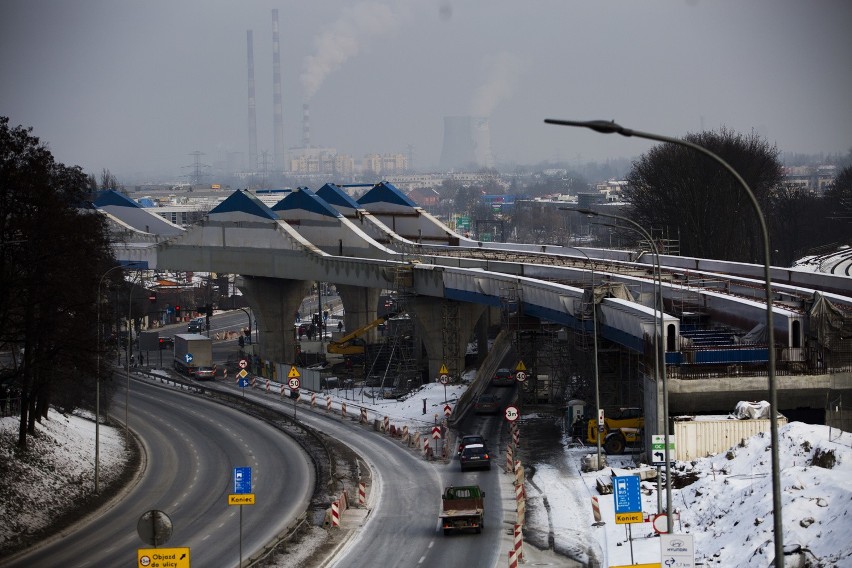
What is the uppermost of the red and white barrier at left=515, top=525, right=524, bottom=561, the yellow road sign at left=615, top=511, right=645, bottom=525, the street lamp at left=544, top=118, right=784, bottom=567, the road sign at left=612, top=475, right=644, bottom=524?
the street lamp at left=544, top=118, right=784, bottom=567

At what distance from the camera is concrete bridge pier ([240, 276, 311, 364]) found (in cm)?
10619

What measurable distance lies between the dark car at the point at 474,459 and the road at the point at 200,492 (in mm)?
6082

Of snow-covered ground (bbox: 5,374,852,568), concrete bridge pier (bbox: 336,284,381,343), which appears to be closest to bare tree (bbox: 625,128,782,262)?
concrete bridge pier (bbox: 336,284,381,343)

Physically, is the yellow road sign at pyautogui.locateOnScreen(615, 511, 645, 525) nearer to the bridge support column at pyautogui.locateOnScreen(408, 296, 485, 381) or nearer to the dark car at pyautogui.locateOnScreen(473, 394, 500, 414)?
the dark car at pyautogui.locateOnScreen(473, 394, 500, 414)

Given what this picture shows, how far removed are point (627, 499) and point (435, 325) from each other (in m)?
53.4

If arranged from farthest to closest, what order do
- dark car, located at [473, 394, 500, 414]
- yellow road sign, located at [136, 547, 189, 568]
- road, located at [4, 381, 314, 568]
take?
dark car, located at [473, 394, 500, 414] < road, located at [4, 381, 314, 568] < yellow road sign, located at [136, 547, 189, 568]

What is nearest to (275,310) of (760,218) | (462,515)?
(462,515)

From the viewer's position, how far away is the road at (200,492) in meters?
40.0

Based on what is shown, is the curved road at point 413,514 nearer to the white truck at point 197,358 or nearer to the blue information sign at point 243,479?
the blue information sign at point 243,479

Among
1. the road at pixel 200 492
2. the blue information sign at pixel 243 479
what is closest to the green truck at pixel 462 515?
the road at pixel 200 492

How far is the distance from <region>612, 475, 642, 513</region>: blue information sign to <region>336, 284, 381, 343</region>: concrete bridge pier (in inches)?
2946

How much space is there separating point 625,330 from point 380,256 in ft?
154

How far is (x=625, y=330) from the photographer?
55344 millimetres

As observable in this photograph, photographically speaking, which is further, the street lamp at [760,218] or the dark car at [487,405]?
the dark car at [487,405]
